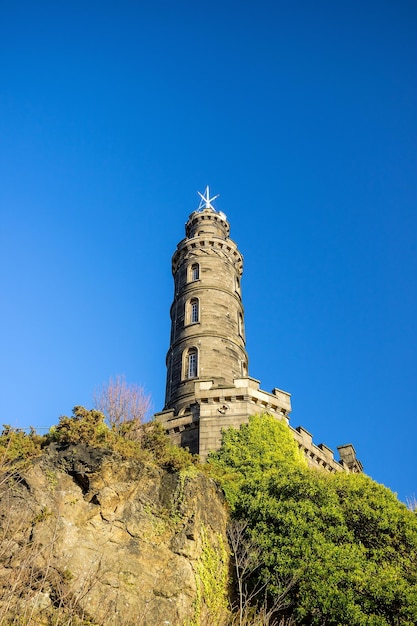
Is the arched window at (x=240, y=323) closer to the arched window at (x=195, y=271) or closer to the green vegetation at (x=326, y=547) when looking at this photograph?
the arched window at (x=195, y=271)

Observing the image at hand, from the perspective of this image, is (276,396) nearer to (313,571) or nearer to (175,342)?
(175,342)

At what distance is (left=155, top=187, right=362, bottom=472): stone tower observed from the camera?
22047mm

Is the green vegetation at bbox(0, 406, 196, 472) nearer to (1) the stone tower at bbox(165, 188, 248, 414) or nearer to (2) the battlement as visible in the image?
(2) the battlement

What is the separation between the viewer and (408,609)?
12.5 m

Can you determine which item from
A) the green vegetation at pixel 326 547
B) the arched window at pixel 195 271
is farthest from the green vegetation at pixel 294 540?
the arched window at pixel 195 271

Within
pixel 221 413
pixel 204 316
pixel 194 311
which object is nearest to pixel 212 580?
pixel 221 413

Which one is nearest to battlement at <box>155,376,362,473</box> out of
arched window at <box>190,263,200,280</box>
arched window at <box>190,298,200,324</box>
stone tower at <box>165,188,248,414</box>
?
stone tower at <box>165,188,248,414</box>

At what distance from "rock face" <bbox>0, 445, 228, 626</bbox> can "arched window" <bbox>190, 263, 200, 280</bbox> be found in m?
16.2

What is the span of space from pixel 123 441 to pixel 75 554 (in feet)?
14.1

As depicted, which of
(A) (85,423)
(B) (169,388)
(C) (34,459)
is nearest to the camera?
(C) (34,459)

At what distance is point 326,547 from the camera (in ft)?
47.1

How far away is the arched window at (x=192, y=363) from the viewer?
26781mm

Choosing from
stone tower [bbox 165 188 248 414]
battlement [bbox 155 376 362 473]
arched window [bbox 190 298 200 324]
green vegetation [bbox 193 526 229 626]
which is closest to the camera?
green vegetation [bbox 193 526 229 626]

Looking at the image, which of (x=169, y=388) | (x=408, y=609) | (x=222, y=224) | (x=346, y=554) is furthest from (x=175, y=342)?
(x=408, y=609)
